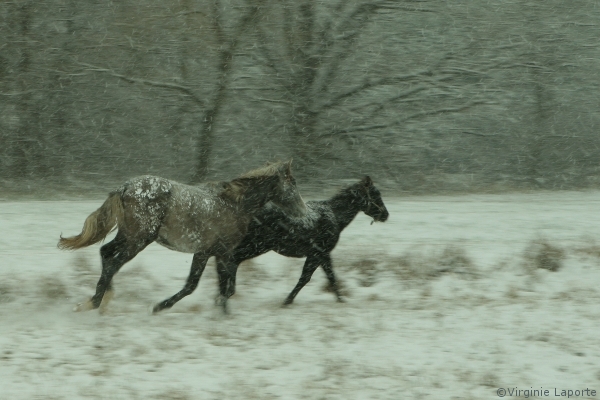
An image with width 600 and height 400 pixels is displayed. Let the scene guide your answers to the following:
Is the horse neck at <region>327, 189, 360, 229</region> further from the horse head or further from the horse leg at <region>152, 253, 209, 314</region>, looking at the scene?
the horse leg at <region>152, 253, 209, 314</region>

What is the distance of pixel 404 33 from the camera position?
1936 centimetres

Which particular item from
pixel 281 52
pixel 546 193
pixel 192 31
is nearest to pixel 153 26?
pixel 192 31

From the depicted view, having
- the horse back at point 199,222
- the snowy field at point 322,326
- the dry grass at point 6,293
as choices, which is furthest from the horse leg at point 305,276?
the dry grass at point 6,293

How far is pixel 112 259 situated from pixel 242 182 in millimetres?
1526

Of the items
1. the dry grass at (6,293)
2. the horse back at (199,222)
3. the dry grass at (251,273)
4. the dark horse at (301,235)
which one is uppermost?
the horse back at (199,222)

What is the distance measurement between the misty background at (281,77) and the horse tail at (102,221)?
10.8 metres

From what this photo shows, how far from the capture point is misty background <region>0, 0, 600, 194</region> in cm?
1884

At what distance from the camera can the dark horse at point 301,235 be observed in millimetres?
8914

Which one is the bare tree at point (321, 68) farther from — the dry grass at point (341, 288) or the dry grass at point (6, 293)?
the dry grass at point (6, 293)

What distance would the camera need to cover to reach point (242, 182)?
8.66 metres

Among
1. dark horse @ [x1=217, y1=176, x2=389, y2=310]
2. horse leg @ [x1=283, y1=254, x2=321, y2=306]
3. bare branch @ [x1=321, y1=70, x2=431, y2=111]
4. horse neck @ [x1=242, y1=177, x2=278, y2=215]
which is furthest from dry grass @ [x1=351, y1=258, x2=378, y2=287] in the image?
bare branch @ [x1=321, y1=70, x2=431, y2=111]

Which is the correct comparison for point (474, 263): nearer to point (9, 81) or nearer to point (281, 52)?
point (281, 52)

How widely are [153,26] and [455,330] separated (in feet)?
42.7

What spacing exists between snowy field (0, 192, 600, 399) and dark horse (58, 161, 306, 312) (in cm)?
64
